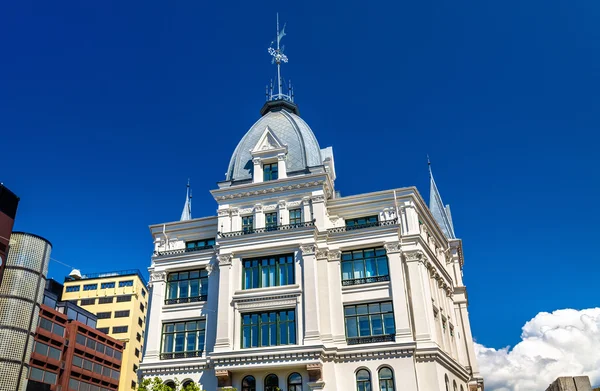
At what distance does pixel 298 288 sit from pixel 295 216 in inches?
259

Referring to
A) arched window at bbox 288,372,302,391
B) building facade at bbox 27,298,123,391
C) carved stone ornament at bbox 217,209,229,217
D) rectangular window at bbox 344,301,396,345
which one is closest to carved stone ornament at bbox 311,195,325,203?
carved stone ornament at bbox 217,209,229,217

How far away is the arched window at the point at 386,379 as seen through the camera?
3709 centimetres

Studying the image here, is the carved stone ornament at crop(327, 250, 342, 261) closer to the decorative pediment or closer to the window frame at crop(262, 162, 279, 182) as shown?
the window frame at crop(262, 162, 279, 182)

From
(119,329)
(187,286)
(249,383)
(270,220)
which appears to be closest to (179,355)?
(187,286)

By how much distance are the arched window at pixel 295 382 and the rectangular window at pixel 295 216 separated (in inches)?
478

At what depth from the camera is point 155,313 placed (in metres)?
43.8

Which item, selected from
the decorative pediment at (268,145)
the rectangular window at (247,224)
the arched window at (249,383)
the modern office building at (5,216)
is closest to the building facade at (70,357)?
the modern office building at (5,216)

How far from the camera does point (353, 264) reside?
42.0 m

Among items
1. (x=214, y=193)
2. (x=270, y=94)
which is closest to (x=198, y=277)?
(x=214, y=193)

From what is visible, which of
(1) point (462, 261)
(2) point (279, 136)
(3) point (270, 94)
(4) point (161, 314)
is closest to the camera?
(4) point (161, 314)

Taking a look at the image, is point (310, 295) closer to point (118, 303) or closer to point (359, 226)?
point (359, 226)

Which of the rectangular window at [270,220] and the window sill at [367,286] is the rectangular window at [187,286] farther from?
the window sill at [367,286]

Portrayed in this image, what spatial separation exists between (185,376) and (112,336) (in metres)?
76.6

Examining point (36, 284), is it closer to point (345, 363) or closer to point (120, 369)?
point (345, 363)
